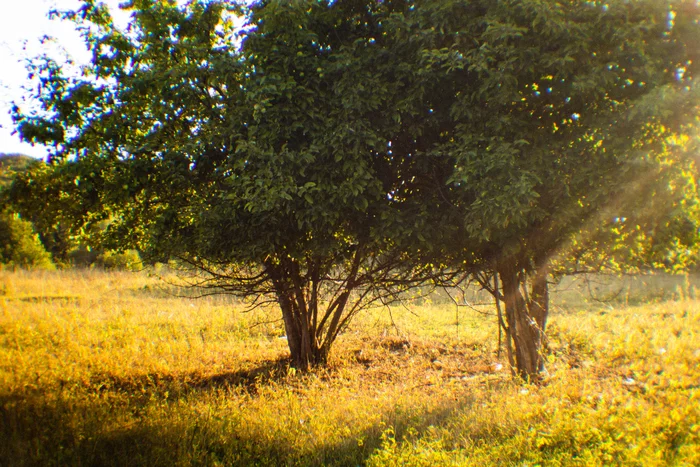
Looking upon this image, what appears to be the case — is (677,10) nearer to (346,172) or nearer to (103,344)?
(346,172)

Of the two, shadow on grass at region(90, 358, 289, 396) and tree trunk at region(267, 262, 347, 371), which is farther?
tree trunk at region(267, 262, 347, 371)

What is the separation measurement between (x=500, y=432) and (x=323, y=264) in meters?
3.73

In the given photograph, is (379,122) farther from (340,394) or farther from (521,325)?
(521,325)

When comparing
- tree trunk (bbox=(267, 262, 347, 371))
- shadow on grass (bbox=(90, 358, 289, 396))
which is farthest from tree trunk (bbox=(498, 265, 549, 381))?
shadow on grass (bbox=(90, 358, 289, 396))

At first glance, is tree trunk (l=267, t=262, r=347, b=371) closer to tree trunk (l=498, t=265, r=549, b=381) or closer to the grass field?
the grass field

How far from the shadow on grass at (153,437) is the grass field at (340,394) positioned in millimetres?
20

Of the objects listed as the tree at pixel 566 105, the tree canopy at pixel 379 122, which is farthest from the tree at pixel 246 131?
the tree at pixel 566 105

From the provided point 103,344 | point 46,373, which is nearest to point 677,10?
point 46,373

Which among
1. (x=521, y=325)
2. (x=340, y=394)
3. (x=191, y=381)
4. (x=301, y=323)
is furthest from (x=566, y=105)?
(x=191, y=381)

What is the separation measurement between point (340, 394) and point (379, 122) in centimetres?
391

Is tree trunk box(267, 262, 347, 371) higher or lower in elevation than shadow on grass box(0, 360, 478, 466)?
higher

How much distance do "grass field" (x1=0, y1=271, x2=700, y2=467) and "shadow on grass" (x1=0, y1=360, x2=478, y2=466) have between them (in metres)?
0.02

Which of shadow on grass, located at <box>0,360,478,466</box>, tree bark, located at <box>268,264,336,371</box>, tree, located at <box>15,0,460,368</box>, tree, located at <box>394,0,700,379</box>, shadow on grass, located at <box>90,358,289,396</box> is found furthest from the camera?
tree bark, located at <box>268,264,336,371</box>

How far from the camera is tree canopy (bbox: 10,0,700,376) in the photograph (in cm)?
444
